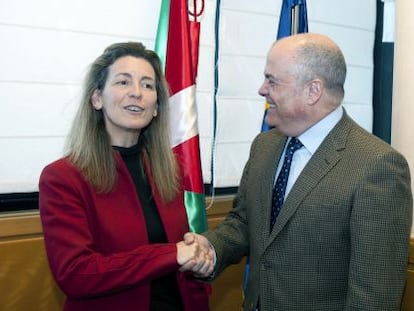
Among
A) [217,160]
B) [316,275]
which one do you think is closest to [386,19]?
[217,160]

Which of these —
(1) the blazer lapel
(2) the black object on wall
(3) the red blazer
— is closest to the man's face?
(1) the blazer lapel

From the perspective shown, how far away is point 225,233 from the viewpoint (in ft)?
6.24

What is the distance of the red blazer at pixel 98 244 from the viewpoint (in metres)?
1.54

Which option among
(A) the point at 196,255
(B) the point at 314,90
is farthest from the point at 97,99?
(B) the point at 314,90

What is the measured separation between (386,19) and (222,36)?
132 cm

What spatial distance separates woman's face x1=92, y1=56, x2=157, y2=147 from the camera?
1.79 metres

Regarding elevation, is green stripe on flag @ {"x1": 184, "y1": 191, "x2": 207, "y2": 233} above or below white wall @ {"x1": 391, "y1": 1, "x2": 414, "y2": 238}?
below

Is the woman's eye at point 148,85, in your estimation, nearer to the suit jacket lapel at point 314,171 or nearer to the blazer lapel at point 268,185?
the blazer lapel at point 268,185

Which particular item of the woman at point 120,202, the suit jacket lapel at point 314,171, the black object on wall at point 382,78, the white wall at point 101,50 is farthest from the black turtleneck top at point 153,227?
the black object on wall at point 382,78

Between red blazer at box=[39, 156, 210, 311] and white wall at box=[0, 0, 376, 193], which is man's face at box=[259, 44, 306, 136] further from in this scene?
white wall at box=[0, 0, 376, 193]

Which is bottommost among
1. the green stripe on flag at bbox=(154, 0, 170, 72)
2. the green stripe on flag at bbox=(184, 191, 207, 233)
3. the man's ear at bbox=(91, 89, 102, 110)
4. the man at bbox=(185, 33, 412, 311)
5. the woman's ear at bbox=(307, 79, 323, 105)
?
the green stripe on flag at bbox=(184, 191, 207, 233)

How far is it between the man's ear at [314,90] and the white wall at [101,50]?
1.35 meters

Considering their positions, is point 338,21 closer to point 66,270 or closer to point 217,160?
point 217,160

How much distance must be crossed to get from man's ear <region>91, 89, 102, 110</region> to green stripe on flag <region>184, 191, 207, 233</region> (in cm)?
80
